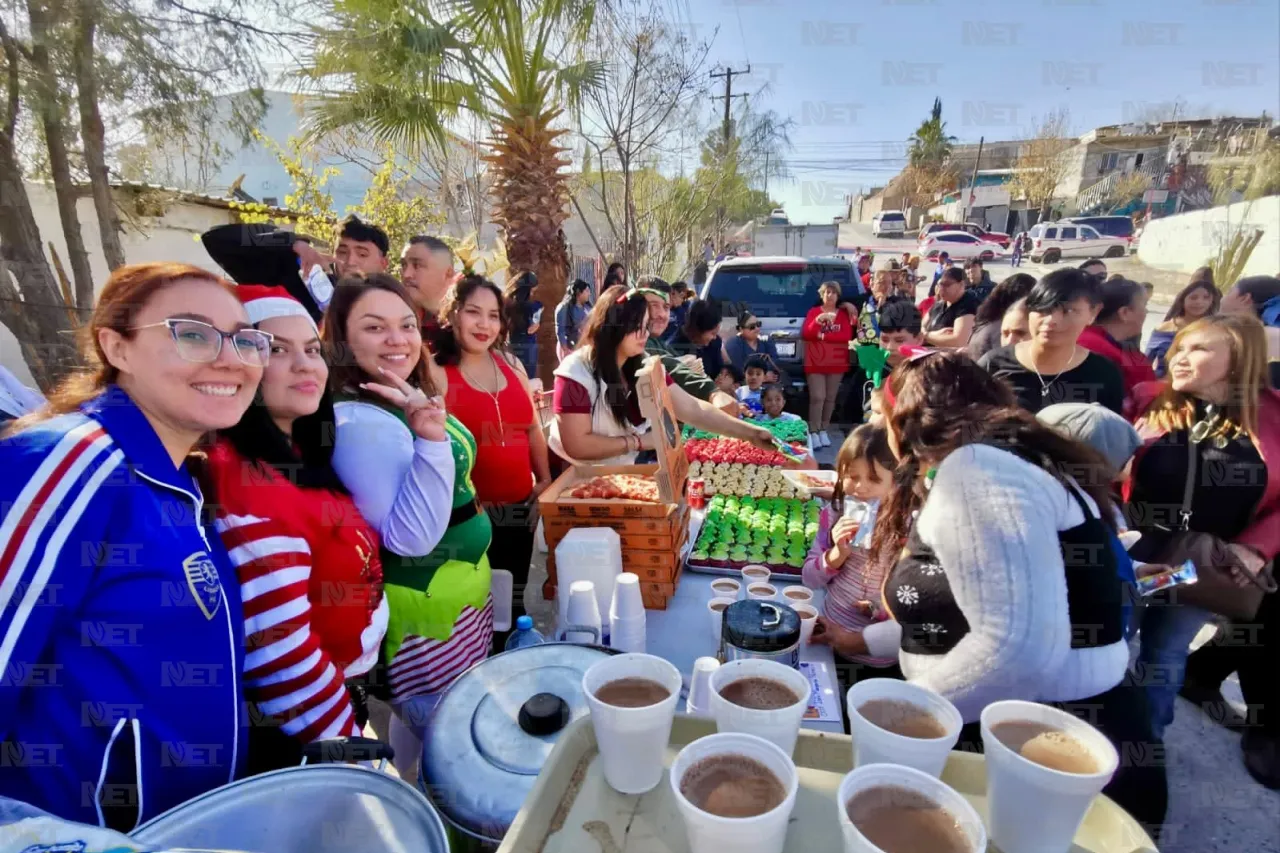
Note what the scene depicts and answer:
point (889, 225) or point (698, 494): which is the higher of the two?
point (889, 225)

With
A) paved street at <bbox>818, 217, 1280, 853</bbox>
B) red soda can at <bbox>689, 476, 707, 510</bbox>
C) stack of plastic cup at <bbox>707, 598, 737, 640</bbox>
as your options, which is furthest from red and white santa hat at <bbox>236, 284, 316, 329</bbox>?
paved street at <bbox>818, 217, 1280, 853</bbox>

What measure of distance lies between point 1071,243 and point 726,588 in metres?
31.0

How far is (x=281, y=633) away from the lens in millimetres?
1408

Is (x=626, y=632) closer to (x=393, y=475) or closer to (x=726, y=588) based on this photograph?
(x=726, y=588)

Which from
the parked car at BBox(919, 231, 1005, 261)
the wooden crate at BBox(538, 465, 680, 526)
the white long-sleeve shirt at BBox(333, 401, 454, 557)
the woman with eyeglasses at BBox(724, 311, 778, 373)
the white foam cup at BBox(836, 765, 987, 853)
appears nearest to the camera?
the white foam cup at BBox(836, 765, 987, 853)

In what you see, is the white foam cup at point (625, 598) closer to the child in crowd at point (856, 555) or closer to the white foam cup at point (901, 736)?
the child in crowd at point (856, 555)

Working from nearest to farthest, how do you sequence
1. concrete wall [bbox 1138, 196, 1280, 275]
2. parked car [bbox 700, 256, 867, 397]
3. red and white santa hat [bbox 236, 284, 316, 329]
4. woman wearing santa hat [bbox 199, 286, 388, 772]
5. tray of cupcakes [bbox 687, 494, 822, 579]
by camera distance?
woman wearing santa hat [bbox 199, 286, 388, 772], red and white santa hat [bbox 236, 284, 316, 329], tray of cupcakes [bbox 687, 494, 822, 579], parked car [bbox 700, 256, 867, 397], concrete wall [bbox 1138, 196, 1280, 275]

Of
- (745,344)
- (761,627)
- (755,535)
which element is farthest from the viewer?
(745,344)

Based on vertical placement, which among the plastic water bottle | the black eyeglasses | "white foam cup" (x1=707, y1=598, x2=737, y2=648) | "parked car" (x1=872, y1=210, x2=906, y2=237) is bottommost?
"white foam cup" (x1=707, y1=598, x2=737, y2=648)

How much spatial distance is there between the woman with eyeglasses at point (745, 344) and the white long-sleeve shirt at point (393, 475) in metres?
5.04

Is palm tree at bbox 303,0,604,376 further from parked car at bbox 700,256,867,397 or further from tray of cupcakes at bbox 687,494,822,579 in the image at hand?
tray of cupcakes at bbox 687,494,822,579

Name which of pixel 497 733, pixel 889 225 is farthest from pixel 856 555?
pixel 889 225

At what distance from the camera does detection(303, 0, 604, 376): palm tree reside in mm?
6910

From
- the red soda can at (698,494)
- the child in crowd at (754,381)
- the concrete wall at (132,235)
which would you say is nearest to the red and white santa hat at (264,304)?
the red soda can at (698,494)
